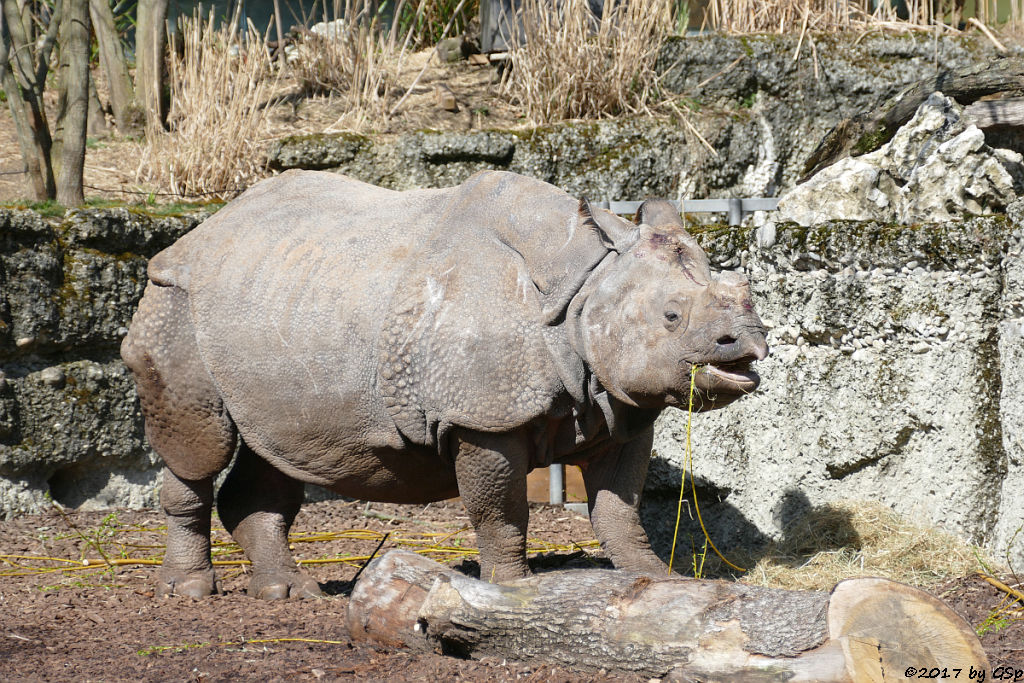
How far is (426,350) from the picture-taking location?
3645 mm

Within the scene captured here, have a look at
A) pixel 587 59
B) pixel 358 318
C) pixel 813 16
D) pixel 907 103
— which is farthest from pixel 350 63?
pixel 358 318

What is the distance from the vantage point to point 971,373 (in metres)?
4.69

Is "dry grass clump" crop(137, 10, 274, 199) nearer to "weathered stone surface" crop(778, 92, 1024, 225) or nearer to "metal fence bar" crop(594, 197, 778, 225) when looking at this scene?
"metal fence bar" crop(594, 197, 778, 225)

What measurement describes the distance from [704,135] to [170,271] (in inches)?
167

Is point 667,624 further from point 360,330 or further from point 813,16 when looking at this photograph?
point 813,16

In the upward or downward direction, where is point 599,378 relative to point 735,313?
downward

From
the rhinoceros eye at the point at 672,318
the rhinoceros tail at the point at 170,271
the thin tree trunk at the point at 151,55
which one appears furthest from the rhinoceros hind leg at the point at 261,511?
the thin tree trunk at the point at 151,55

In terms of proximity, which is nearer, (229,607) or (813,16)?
(229,607)

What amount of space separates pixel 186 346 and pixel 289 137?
321 centimetres

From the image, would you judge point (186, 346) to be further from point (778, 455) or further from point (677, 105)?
point (677, 105)

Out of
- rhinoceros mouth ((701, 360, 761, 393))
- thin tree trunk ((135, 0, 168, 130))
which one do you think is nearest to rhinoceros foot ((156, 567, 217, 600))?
rhinoceros mouth ((701, 360, 761, 393))

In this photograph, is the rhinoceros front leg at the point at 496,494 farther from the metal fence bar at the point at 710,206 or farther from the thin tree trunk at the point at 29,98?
the thin tree trunk at the point at 29,98

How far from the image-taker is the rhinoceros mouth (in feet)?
10.6

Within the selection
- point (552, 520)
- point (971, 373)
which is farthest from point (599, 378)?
point (552, 520)
